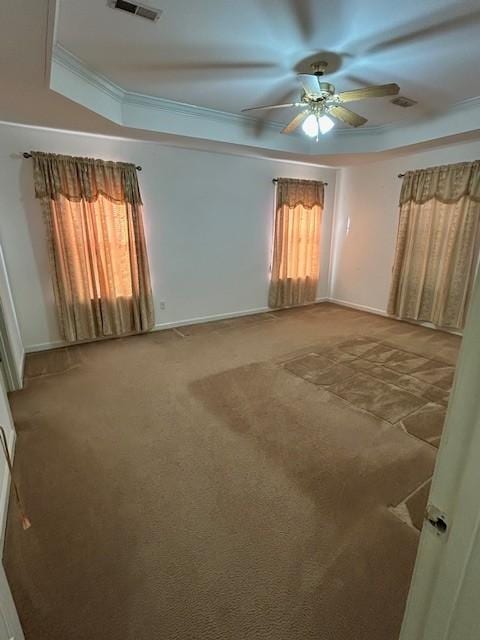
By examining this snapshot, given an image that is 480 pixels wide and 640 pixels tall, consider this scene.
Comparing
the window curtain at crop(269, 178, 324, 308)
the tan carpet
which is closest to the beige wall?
the window curtain at crop(269, 178, 324, 308)

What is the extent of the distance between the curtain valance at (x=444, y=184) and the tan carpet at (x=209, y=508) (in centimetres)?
295

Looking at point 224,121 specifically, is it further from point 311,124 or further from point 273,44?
point 273,44

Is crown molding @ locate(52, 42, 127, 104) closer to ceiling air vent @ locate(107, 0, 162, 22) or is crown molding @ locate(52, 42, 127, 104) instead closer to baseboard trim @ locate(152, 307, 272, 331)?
ceiling air vent @ locate(107, 0, 162, 22)

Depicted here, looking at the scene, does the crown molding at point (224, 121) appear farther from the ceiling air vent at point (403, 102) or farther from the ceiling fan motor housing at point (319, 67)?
the ceiling fan motor housing at point (319, 67)

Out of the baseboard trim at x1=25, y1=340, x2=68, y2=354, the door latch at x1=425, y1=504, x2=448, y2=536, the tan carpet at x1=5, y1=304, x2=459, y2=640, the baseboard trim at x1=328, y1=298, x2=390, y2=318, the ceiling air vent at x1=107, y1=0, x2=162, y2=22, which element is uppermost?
the ceiling air vent at x1=107, y1=0, x2=162, y2=22

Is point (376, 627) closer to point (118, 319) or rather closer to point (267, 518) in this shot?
point (267, 518)

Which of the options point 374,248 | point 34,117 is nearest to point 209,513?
point 34,117

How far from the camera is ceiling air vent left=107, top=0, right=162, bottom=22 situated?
72.8 inches

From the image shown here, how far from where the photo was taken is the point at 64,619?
4.00 feet

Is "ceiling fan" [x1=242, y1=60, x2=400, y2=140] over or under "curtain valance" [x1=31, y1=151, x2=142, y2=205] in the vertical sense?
over

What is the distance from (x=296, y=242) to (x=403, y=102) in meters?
2.39

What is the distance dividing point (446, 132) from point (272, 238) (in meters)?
2.49

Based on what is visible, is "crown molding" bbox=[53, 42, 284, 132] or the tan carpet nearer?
the tan carpet

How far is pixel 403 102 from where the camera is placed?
3.23 m
